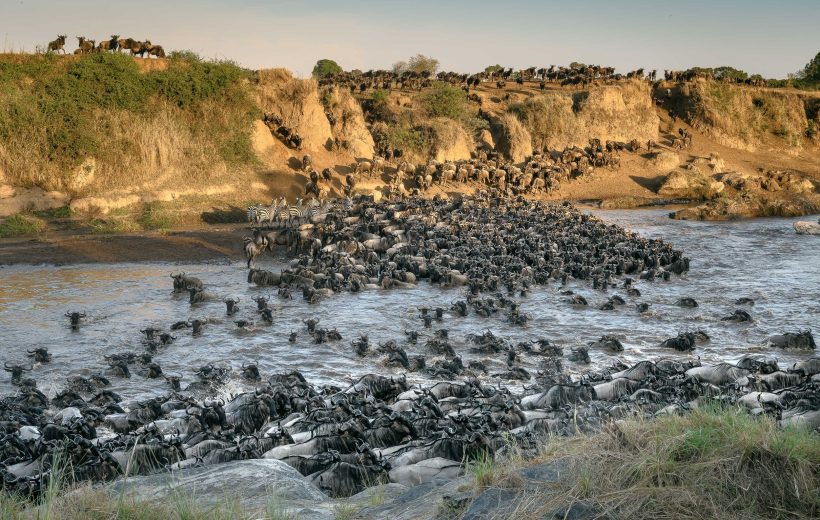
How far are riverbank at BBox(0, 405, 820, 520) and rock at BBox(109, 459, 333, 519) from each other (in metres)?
0.02

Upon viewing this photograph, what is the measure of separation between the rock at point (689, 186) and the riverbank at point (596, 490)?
31.2 meters

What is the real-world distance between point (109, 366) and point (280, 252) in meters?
10.5

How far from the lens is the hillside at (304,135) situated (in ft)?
85.3

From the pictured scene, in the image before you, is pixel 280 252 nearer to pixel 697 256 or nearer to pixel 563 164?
pixel 697 256

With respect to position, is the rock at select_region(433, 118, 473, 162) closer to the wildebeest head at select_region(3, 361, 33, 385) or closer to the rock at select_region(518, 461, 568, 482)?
the wildebeest head at select_region(3, 361, 33, 385)

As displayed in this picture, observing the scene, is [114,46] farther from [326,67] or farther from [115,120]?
[326,67]

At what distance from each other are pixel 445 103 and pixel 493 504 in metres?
33.4

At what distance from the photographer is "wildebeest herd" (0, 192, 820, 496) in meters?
7.19

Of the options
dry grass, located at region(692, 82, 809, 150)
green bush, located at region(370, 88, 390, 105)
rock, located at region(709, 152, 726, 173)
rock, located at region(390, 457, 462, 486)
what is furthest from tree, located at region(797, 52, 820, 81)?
rock, located at region(390, 457, 462, 486)

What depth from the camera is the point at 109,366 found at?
11680 mm

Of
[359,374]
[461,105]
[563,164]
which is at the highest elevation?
[461,105]

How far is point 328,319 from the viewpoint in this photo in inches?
580

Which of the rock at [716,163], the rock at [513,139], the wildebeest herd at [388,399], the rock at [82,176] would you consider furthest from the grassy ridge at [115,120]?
the rock at [716,163]

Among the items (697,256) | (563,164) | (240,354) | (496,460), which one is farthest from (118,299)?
(563,164)
